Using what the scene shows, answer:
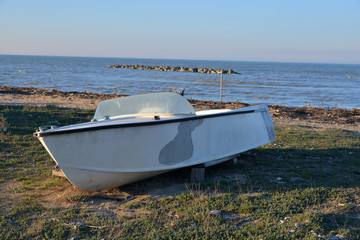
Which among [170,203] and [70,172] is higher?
[70,172]

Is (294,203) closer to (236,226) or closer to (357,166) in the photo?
(236,226)

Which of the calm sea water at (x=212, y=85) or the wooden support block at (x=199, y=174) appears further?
the calm sea water at (x=212, y=85)

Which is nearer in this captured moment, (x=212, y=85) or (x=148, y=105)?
(x=148, y=105)

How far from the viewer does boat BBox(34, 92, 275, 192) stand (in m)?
4.99

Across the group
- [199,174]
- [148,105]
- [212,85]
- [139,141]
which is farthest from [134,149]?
[212,85]

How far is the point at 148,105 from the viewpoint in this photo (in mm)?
6512

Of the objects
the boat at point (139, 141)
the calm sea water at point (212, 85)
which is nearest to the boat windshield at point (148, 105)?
the boat at point (139, 141)

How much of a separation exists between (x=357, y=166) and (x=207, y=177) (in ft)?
10.1

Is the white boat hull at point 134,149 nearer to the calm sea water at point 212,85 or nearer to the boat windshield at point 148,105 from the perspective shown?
the boat windshield at point 148,105

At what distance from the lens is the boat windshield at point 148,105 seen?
20.2 feet

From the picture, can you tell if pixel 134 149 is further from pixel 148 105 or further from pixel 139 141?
pixel 148 105

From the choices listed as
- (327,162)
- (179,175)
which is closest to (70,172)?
Answer: (179,175)

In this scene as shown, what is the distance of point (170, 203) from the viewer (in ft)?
15.9

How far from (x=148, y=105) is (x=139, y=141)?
1.36 metres
